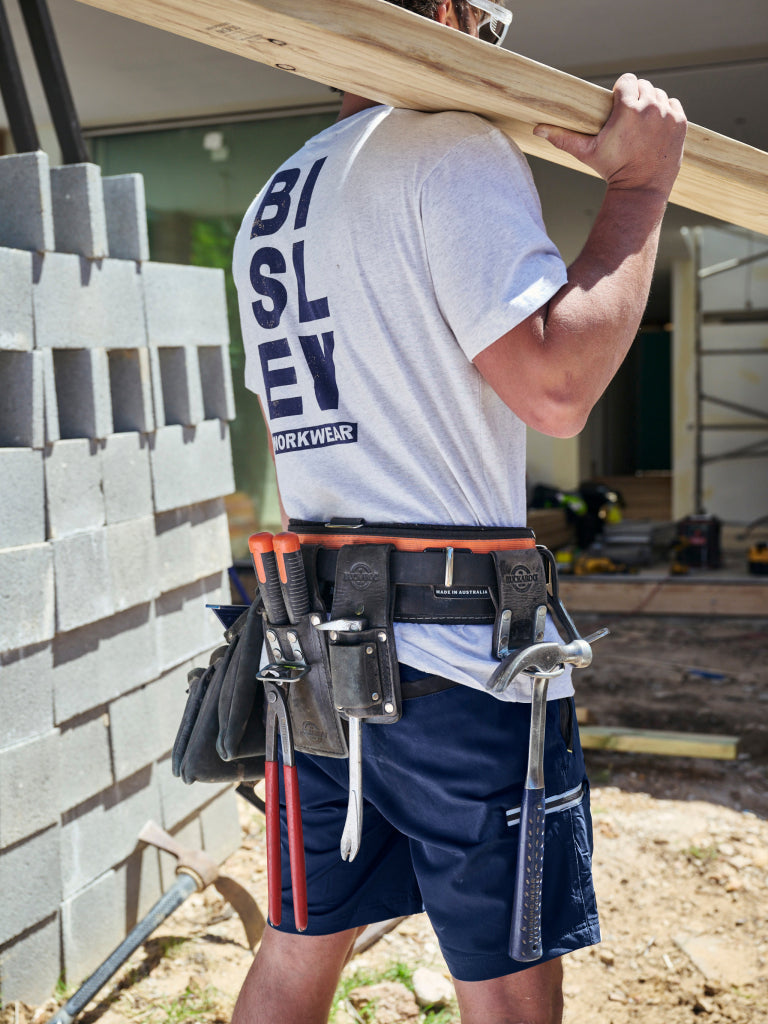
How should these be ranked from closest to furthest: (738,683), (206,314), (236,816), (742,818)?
1. (206,314)
2. (236,816)
3. (742,818)
4. (738,683)

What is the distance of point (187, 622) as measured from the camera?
307cm

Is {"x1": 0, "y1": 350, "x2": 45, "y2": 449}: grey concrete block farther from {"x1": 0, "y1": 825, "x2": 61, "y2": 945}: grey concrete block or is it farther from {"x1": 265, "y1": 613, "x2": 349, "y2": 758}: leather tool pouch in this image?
{"x1": 265, "y1": 613, "x2": 349, "y2": 758}: leather tool pouch

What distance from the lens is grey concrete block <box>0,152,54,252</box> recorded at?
240 cm

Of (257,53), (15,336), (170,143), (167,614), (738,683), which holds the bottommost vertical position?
(738,683)

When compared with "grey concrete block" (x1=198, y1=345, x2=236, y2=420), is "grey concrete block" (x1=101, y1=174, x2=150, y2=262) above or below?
above

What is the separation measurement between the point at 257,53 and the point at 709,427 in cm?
1164

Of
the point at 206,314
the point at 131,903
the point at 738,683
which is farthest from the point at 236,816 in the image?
the point at 738,683

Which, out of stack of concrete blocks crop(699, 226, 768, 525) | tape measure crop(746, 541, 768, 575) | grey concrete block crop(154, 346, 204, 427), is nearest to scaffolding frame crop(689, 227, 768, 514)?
stack of concrete blocks crop(699, 226, 768, 525)

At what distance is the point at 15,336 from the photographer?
91.9 inches

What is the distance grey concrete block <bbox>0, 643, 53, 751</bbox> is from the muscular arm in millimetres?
1544

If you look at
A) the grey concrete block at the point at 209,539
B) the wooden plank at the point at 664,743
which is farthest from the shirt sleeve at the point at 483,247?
the wooden plank at the point at 664,743

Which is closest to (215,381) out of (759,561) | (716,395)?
(759,561)

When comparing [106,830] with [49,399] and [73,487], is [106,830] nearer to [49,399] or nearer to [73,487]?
[73,487]

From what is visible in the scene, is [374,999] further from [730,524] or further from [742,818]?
[730,524]
